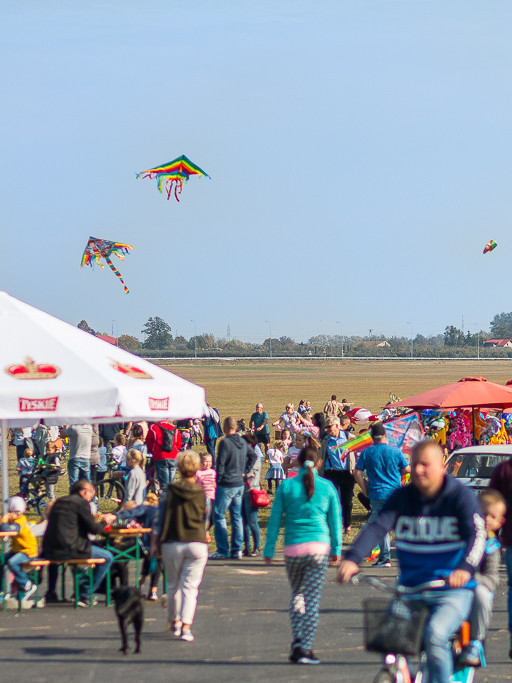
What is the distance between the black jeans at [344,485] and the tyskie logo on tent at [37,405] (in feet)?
19.5

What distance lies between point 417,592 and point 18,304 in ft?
20.2

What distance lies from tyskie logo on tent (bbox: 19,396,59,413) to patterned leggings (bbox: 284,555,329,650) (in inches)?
105

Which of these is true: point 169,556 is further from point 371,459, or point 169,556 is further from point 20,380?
point 371,459

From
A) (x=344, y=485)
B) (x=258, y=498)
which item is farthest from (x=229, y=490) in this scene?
(x=344, y=485)

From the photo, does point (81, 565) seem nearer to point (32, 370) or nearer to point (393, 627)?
point (32, 370)

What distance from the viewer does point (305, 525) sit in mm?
7605

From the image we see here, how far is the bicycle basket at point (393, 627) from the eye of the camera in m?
5.11

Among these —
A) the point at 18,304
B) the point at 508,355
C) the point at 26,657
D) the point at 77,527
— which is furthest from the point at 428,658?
the point at 508,355

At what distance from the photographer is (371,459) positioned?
458 inches

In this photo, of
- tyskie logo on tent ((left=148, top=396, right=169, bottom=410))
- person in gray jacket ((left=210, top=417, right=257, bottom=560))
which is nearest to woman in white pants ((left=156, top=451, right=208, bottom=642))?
tyskie logo on tent ((left=148, top=396, right=169, bottom=410))

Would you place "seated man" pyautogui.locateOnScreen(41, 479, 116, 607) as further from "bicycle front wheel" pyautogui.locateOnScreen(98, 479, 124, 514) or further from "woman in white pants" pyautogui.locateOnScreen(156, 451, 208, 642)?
"bicycle front wheel" pyautogui.locateOnScreen(98, 479, 124, 514)

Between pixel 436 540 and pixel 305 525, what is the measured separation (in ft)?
7.30

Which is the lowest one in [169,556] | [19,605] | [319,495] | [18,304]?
[19,605]

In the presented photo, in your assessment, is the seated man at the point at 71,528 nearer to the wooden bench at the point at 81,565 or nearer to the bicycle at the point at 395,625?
the wooden bench at the point at 81,565
